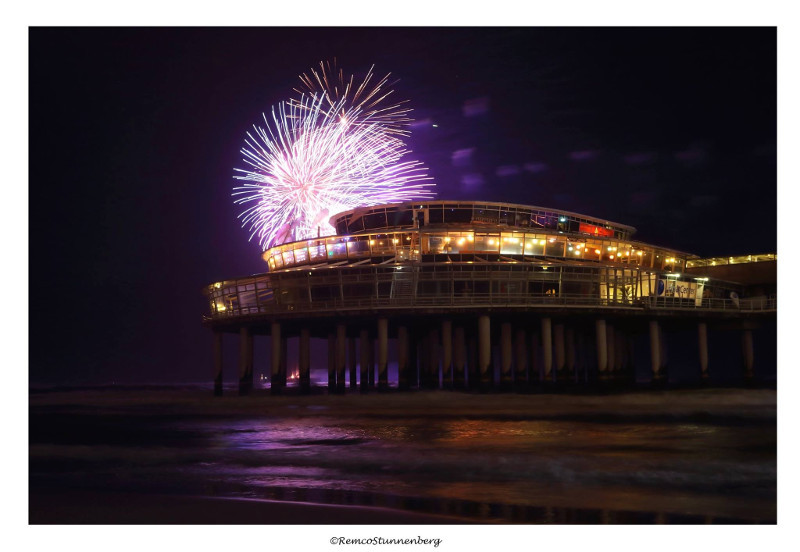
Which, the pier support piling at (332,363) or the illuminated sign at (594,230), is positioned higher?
the illuminated sign at (594,230)

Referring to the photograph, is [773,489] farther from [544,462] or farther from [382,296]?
[382,296]

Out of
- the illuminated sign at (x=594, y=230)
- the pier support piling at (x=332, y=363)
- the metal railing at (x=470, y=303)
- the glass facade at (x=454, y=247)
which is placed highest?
the illuminated sign at (x=594, y=230)

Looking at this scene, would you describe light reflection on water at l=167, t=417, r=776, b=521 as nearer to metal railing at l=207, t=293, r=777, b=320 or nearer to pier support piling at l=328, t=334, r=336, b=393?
metal railing at l=207, t=293, r=777, b=320

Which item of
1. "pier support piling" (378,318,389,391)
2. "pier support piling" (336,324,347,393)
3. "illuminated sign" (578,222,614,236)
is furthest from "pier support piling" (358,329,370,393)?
"illuminated sign" (578,222,614,236)

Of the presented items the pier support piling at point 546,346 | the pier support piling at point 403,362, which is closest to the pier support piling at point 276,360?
the pier support piling at point 403,362

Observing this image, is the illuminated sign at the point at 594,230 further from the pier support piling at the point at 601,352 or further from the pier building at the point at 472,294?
the pier support piling at the point at 601,352

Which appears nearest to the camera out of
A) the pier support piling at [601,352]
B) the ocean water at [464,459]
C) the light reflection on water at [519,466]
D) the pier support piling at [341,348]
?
the ocean water at [464,459]

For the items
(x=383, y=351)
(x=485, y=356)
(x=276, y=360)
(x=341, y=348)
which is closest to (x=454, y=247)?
(x=485, y=356)

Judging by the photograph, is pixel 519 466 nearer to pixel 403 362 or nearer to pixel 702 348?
pixel 403 362
